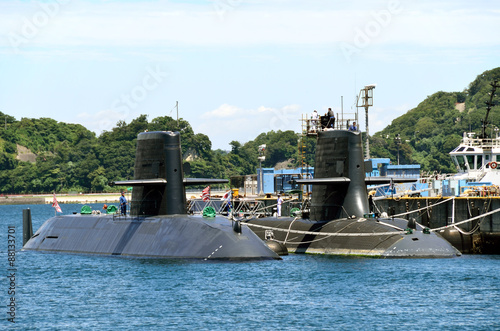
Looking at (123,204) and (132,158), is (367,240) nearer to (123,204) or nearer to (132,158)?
(123,204)

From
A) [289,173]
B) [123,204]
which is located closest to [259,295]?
[123,204]

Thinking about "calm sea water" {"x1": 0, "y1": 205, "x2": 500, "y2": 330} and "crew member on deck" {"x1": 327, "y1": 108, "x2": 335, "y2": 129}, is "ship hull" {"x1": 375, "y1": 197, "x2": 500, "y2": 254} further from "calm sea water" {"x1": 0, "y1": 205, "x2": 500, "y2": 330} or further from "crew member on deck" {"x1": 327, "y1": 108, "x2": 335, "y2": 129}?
"crew member on deck" {"x1": 327, "y1": 108, "x2": 335, "y2": 129}

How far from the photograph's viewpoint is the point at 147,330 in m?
25.6

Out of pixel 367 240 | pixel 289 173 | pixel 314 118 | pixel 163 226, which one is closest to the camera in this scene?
pixel 163 226

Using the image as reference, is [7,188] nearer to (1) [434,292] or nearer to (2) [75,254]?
(2) [75,254]

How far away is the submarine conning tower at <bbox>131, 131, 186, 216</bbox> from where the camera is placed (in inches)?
1543

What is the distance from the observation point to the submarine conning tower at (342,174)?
1625 inches

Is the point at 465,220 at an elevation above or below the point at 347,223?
below

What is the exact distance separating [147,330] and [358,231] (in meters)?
16.4

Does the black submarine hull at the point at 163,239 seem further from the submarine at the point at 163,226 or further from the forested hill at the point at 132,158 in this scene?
the forested hill at the point at 132,158

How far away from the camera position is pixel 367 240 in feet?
128

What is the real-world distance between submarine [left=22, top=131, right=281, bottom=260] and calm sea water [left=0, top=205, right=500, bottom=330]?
739mm

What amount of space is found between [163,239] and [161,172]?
3250 millimetres

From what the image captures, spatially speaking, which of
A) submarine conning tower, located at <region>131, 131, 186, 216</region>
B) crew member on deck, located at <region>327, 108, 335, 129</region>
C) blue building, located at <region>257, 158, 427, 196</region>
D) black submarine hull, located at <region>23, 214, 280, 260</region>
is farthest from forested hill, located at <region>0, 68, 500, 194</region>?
submarine conning tower, located at <region>131, 131, 186, 216</region>
